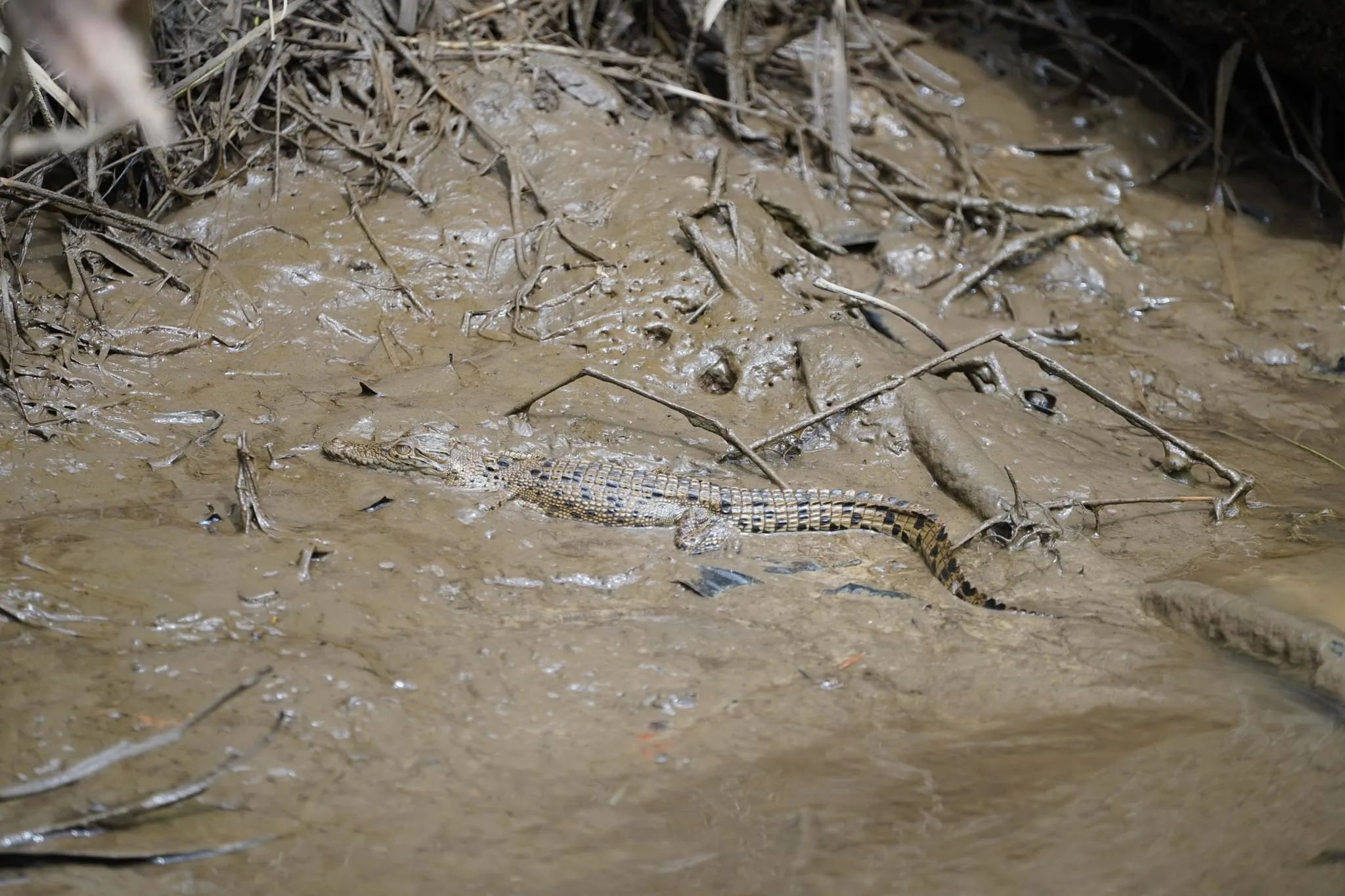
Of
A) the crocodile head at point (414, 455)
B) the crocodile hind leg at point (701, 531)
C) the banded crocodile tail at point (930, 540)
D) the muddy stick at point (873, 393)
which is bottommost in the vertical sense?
the banded crocodile tail at point (930, 540)

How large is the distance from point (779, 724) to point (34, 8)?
2.68 metres

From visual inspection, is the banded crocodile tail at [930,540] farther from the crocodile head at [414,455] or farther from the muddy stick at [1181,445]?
the crocodile head at [414,455]

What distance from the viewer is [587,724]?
10.6 feet

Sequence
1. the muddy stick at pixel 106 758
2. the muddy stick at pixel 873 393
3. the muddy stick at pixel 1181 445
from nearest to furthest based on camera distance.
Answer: the muddy stick at pixel 106 758
the muddy stick at pixel 1181 445
the muddy stick at pixel 873 393

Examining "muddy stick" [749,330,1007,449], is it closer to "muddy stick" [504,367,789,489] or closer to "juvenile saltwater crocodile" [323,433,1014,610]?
"muddy stick" [504,367,789,489]

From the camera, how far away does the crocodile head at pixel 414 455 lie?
4602mm

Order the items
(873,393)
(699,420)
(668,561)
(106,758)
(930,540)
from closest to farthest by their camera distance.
Result: (106,758) → (668,561) → (930,540) → (699,420) → (873,393)

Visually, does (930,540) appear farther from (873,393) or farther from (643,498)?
(643,498)

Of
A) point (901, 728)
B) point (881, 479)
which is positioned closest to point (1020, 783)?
point (901, 728)

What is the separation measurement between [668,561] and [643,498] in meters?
0.41

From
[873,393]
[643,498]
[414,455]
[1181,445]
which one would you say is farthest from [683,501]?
[1181,445]

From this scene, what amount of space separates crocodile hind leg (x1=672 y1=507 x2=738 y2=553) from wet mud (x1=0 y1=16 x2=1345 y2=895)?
10 cm

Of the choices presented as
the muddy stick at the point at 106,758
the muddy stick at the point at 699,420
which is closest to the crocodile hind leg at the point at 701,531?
the muddy stick at the point at 699,420

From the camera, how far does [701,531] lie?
179 inches
